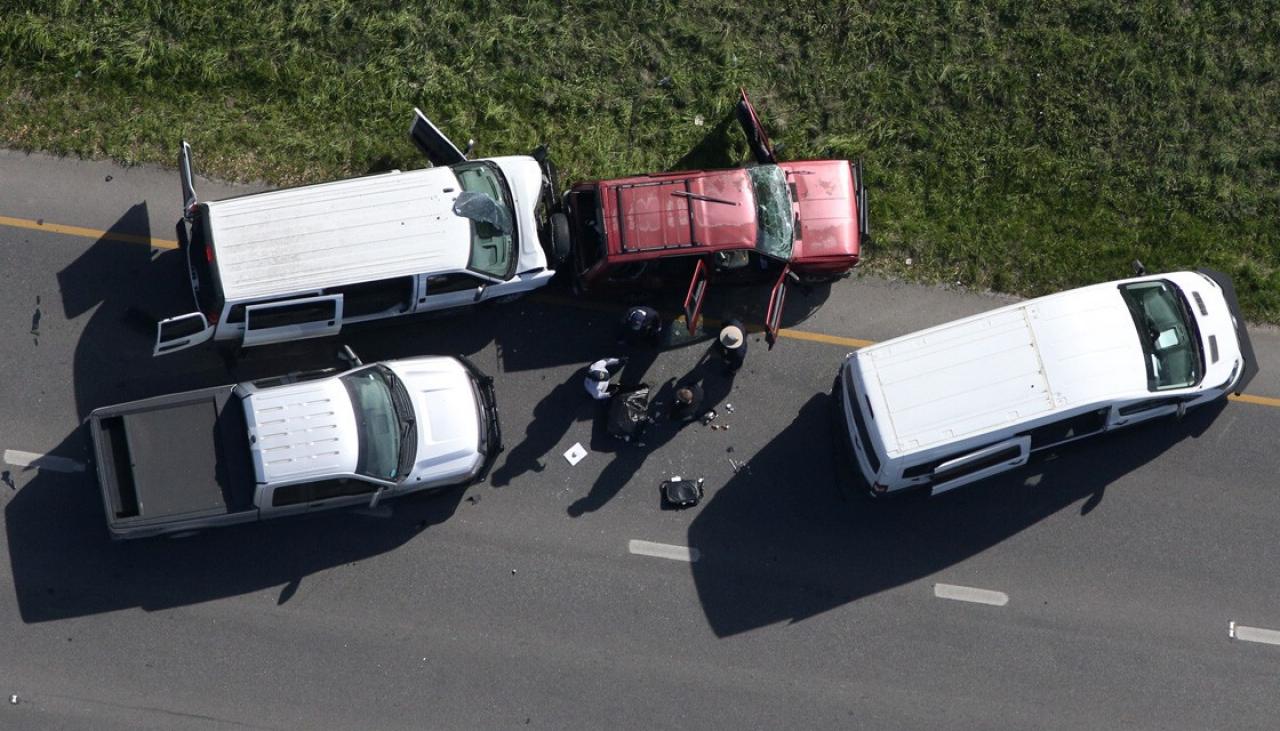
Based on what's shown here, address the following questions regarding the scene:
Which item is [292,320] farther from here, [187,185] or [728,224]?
[728,224]

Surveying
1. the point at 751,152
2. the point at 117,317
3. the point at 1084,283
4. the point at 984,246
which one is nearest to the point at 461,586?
the point at 117,317

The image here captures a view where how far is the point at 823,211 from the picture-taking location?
13984 millimetres

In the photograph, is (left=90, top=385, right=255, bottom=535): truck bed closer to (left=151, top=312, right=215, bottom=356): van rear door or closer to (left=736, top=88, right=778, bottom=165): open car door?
(left=151, top=312, right=215, bottom=356): van rear door

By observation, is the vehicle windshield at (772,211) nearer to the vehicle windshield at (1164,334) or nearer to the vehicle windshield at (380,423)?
the vehicle windshield at (1164,334)

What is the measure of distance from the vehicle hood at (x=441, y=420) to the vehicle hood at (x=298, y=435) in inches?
34.1

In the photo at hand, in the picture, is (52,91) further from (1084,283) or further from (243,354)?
(1084,283)

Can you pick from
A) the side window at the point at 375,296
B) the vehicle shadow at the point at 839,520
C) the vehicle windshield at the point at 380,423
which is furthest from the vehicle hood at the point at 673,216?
the vehicle windshield at the point at 380,423

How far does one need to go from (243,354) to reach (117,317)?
1925mm

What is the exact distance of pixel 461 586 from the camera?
46.5 ft

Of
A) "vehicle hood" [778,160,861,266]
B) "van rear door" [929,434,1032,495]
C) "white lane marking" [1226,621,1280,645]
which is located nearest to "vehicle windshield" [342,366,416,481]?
"vehicle hood" [778,160,861,266]

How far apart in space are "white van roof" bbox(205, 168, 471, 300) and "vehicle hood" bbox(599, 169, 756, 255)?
2009mm

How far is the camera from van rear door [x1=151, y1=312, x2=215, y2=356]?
12.9 metres

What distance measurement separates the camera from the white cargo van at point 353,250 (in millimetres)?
12898

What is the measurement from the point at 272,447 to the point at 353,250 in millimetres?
2693
